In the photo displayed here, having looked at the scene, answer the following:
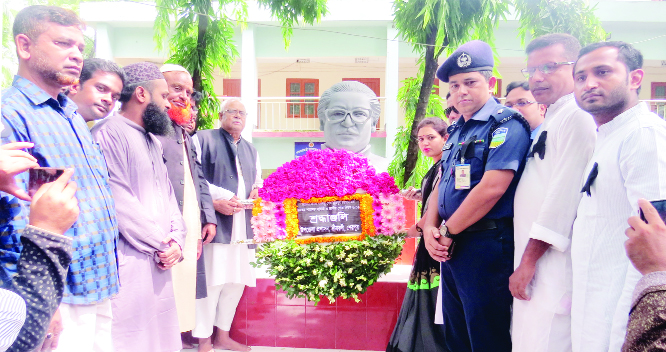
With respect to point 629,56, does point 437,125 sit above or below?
below

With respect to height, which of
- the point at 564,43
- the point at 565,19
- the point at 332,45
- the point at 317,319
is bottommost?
the point at 317,319

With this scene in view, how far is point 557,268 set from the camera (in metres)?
2.14

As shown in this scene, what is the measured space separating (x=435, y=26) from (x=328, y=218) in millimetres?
4198

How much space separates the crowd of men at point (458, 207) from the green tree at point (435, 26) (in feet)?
11.9

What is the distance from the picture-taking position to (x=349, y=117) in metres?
3.69

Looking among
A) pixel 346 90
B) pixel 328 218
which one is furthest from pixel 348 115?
pixel 328 218

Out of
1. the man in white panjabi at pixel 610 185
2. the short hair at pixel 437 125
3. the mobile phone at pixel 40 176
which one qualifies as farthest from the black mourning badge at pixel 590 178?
the mobile phone at pixel 40 176

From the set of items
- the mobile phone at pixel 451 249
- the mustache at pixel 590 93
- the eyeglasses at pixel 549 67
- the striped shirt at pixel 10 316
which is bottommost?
the mobile phone at pixel 451 249

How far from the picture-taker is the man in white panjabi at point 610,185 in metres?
1.67

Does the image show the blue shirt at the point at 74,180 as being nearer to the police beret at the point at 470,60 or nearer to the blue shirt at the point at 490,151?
the blue shirt at the point at 490,151

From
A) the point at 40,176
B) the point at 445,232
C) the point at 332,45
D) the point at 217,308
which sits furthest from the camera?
the point at 332,45

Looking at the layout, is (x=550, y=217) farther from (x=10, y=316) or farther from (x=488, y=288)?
(x=10, y=316)

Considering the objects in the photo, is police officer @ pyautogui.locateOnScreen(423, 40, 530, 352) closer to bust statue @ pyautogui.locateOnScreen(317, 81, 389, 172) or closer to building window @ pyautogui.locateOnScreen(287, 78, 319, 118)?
bust statue @ pyautogui.locateOnScreen(317, 81, 389, 172)

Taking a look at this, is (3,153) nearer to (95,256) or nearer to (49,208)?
(49,208)
